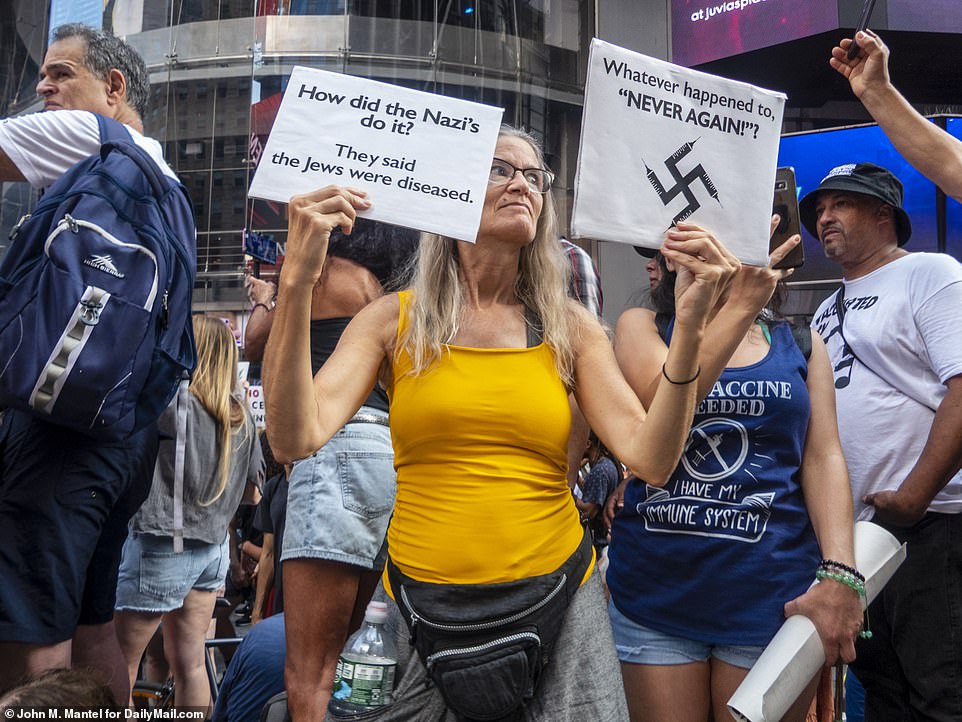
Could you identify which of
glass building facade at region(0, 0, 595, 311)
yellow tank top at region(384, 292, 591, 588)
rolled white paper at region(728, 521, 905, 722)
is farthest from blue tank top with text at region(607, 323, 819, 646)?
glass building facade at region(0, 0, 595, 311)

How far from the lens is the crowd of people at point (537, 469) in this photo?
6.17ft

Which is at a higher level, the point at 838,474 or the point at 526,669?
the point at 838,474

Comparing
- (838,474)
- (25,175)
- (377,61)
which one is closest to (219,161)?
(377,61)

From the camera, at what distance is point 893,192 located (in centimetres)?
330

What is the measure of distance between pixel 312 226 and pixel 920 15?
29.0 feet

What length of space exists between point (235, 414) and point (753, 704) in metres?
3.04

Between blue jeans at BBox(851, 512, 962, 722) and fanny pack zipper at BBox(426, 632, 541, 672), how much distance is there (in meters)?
1.57

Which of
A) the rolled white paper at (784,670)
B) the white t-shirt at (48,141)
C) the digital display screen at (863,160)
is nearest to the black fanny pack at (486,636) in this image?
the rolled white paper at (784,670)

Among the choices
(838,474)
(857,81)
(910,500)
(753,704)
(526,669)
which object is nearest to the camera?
(526,669)

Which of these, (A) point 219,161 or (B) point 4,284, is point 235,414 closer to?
(B) point 4,284

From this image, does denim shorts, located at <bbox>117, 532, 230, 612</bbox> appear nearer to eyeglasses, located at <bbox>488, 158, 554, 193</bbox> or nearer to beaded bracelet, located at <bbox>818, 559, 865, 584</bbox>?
eyeglasses, located at <bbox>488, 158, 554, 193</bbox>

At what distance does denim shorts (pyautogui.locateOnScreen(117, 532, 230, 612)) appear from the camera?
3703mm

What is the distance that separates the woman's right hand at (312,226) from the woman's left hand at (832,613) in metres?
1.31

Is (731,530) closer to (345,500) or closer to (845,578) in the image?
(845,578)
